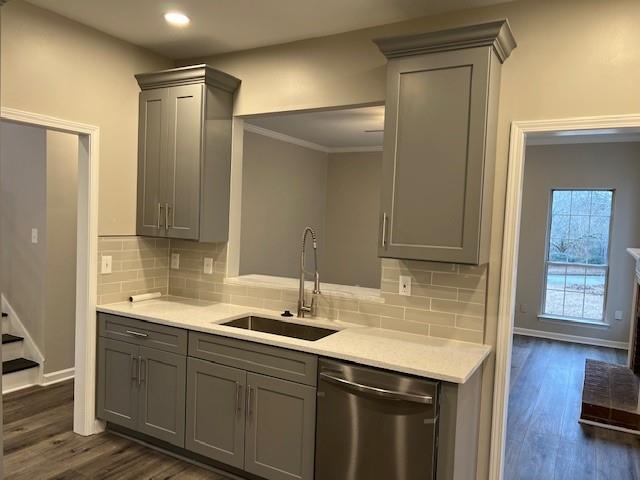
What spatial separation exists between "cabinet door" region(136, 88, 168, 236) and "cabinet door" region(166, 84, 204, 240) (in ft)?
0.21

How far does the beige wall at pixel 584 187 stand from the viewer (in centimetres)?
634

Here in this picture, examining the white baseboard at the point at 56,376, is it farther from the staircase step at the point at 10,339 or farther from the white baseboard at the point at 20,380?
the staircase step at the point at 10,339

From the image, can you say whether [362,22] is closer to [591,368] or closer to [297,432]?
[297,432]

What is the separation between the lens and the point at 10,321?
440cm

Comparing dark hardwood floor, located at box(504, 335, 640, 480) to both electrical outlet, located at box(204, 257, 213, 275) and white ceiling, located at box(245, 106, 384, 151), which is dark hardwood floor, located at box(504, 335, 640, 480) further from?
white ceiling, located at box(245, 106, 384, 151)

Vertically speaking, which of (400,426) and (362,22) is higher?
(362,22)

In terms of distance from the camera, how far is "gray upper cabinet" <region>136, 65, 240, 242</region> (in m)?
3.21

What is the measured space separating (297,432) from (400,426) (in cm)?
58

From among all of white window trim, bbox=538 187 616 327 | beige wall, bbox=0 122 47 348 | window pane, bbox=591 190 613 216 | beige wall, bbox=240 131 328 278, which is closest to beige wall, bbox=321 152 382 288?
beige wall, bbox=240 131 328 278

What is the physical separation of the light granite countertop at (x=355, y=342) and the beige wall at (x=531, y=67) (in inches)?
13.3

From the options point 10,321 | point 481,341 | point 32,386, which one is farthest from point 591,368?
point 10,321

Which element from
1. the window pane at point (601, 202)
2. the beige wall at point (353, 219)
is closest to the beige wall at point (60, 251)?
the beige wall at point (353, 219)

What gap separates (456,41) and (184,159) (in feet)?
6.04

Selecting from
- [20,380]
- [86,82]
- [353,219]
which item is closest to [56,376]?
[20,380]
